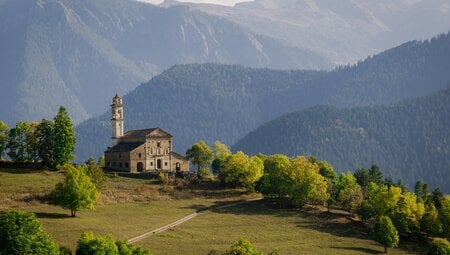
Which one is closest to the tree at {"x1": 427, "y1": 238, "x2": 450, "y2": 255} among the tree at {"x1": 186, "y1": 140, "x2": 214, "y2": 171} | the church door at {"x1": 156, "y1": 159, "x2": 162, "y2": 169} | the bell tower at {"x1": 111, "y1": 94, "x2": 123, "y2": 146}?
the tree at {"x1": 186, "y1": 140, "x2": 214, "y2": 171}

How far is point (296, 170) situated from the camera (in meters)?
136

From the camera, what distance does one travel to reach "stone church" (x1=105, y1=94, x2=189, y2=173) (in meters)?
158

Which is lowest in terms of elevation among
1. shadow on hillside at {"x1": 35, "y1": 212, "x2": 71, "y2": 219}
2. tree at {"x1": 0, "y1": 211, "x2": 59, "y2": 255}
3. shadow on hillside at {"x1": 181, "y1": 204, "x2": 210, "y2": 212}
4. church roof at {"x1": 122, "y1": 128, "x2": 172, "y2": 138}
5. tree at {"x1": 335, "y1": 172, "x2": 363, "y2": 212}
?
tree at {"x1": 0, "y1": 211, "x2": 59, "y2": 255}

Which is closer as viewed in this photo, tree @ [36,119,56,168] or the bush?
tree @ [36,119,56,168]

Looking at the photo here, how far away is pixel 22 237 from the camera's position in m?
73.6

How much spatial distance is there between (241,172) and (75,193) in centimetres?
4626

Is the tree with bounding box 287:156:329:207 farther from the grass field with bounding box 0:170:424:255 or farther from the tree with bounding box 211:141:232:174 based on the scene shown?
the tree with bounding box 211:141:232:174

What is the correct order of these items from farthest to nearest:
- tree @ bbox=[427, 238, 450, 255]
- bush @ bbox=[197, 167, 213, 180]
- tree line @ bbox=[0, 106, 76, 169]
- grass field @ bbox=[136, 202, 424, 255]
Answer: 1. bush @ bbox=[197, 167, 213, 180]
2. tree line @ bbox=[0, 106, 76, 169]
3. tree @ bbox=[427, 238, 450, 255]
4. grass field @ bbox=[136, 202, 424, 255]

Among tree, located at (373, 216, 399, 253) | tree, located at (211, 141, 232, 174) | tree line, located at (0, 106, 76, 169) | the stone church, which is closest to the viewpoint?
tree, located at (373, 216, 399, 253)

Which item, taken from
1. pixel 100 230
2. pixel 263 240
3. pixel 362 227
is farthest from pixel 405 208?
pixel 100 230

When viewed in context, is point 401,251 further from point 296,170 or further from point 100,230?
point 100,230

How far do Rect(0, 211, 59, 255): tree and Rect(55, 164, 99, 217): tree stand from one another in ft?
94.2

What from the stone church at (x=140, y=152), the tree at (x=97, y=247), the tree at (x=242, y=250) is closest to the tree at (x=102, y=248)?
the tree at (x=97, y=247)

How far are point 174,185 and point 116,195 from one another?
17978 mm
